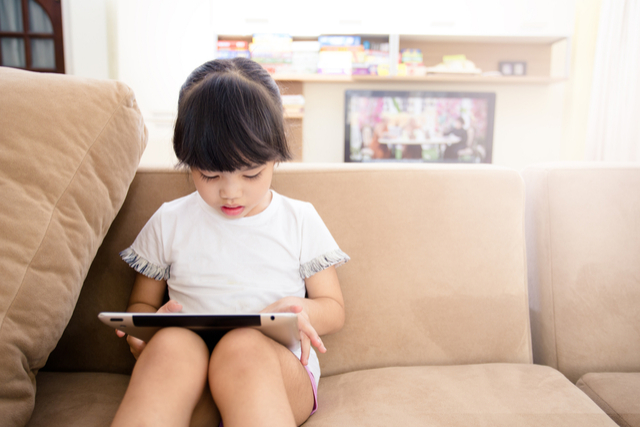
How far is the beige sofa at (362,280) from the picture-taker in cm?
69

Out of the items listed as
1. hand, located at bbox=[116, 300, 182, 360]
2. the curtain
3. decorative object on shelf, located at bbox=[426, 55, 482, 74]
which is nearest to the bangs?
hand, located at bbox=[116, 300, 182, 360]

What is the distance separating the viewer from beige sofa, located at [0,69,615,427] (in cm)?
69

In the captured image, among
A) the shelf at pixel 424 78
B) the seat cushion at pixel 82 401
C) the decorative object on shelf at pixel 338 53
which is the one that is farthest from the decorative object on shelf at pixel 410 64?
the seat cushion at pixel 82 401

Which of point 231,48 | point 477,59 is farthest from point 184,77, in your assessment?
point 477,59

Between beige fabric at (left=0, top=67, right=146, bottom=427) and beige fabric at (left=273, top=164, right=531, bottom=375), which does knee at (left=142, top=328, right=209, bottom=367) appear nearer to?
beige fabric at (left=0, top=67, right=146, bottom=427)

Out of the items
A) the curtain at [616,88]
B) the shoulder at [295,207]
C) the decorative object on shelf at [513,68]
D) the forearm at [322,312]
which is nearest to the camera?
the forearm at [322,312]

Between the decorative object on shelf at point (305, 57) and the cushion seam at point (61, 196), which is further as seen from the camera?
the decorative object on shelf at point (305, 57)

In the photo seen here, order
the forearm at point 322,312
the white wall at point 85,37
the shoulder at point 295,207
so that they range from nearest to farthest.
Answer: the forearm at point 322,312 < the shoulder at point 295,207 < the white wall at point 85,37

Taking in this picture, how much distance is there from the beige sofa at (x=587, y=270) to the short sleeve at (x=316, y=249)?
498mm

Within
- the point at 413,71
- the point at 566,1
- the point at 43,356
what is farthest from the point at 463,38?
the point at 43,356

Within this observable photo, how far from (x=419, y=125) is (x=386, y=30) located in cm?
71

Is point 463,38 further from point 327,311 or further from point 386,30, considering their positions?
point 327,311

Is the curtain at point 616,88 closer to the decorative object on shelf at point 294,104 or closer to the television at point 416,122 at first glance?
the television at point 416,122

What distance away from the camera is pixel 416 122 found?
3102 millimetres
